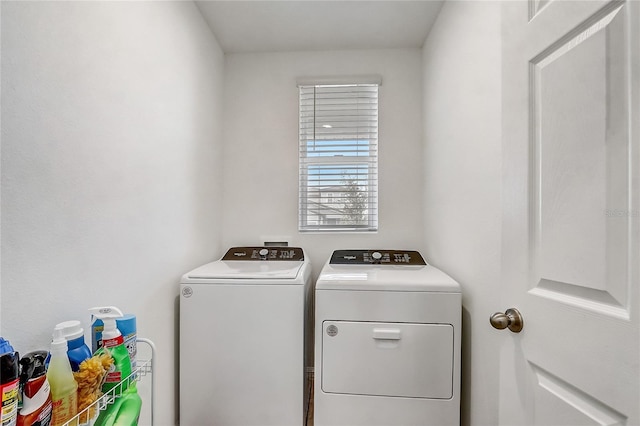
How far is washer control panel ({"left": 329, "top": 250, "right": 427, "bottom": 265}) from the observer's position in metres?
1.95

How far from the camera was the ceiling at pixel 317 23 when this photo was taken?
180 centimetres

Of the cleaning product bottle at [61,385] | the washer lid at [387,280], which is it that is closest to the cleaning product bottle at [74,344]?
the cleaning product bottle at [61,385]

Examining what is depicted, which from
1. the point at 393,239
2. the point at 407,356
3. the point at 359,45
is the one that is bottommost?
the point at 407,356

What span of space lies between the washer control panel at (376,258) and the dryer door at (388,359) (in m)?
0.57

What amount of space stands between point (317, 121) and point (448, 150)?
1.04 metres

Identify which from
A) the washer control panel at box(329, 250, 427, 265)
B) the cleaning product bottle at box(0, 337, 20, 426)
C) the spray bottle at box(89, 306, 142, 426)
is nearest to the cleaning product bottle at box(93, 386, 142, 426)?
the spray bottle at box(89, 306, 142, 426)

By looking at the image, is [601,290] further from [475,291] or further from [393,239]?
[393,239]

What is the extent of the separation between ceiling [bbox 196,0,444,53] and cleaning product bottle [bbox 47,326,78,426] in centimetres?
193

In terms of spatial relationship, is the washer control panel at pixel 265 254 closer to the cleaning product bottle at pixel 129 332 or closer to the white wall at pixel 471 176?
the white wall at pixel 471 176

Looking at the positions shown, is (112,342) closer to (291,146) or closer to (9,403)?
(9,403)

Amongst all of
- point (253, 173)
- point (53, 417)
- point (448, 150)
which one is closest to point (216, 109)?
point (253, 173)

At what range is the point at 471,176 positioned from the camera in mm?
1397

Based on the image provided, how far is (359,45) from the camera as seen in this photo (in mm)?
2197

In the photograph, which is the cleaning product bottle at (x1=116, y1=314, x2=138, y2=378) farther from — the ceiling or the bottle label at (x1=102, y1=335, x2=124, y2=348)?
the ceiling
